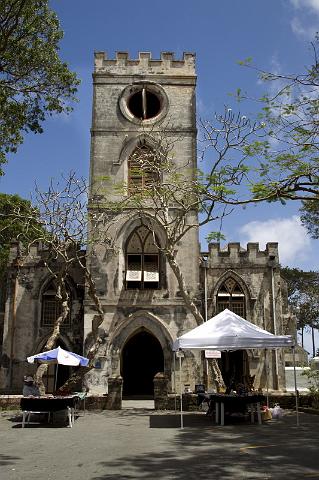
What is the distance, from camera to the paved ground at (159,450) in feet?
23.1

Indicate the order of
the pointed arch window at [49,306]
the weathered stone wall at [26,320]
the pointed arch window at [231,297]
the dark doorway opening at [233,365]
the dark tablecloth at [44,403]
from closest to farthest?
1. the dark tablecloth at [44,403]
2. the weathered stone wall at [26,320]
3. the dark doorway opening at [233,365]
4. the pointed arch window at [49,306]
5. the pointed arch window at [231,297]

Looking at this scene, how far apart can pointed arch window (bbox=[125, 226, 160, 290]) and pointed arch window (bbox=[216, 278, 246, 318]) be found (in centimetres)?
332

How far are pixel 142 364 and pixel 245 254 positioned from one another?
774 cm

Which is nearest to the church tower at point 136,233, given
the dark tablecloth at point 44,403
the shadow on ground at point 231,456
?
the dark tablecloth at point 44,403

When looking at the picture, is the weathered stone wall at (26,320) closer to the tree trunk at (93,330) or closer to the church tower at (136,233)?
the church tower at (136,233)

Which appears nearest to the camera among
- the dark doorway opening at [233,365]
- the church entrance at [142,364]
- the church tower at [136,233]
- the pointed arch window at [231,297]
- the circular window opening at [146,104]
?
the church tower at [136,233]

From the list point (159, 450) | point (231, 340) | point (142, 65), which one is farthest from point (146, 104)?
point (159, 450)

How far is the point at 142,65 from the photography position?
981 inches

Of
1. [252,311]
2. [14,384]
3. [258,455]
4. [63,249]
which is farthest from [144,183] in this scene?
[258,455]

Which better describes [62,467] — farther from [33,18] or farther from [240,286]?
[240,286]

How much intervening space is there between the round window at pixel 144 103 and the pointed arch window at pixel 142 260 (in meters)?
5.48

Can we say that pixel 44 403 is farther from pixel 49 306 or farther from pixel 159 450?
pixel 49 306

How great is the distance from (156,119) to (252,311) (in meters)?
9.99

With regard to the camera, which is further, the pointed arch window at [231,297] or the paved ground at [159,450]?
the pointed arch window at [231,297]
